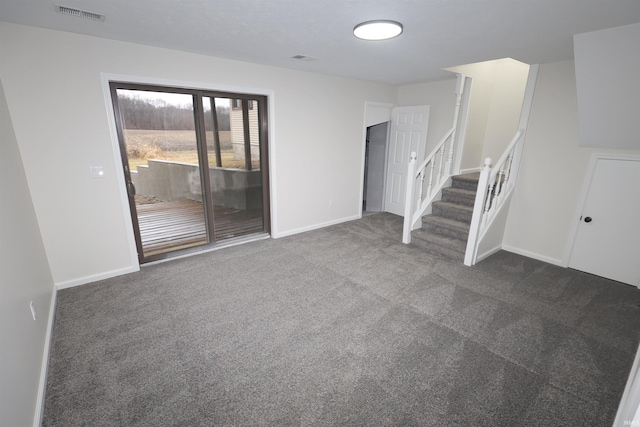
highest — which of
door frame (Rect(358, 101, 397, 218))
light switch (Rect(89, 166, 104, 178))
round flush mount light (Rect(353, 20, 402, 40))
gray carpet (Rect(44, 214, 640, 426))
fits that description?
round flush mount light (Rect(353, 20, 402, 40))

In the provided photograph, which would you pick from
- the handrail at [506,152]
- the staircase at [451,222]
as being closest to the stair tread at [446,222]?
the staircase at [451,222]

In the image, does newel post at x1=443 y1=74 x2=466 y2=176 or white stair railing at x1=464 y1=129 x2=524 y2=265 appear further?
newel post at x1=443 y1=74 x2=466 y2=176

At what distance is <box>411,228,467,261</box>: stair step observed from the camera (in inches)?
151

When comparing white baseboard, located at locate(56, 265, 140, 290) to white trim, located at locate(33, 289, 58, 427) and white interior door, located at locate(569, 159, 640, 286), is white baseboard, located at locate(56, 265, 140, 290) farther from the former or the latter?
white interior door, located at locate(569, 159, 640, 286)

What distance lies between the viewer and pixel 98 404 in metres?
1.74

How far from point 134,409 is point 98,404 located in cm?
24

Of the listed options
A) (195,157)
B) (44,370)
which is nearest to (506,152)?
(195,157)

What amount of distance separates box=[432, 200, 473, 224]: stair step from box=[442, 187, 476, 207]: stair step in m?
0.07

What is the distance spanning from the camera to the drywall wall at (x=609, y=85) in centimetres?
227

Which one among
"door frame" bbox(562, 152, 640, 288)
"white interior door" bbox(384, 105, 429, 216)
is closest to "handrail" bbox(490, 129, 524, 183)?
"door frame" bbox(562, 152, 640, 288)

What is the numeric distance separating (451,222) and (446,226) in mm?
111

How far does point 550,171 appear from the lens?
3672 mm

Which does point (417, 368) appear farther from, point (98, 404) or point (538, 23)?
point (538, 23)

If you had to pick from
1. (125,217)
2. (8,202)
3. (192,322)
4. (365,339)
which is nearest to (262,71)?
(125,217)
